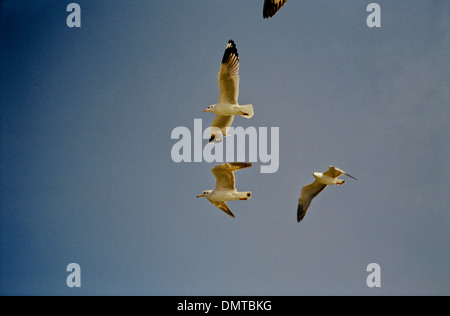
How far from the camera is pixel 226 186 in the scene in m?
5.96

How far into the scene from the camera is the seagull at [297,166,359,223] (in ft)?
19.2

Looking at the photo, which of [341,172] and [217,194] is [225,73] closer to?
[217,194]

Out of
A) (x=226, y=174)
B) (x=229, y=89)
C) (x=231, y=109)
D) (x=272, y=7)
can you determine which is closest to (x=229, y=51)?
(x=229, y=89)

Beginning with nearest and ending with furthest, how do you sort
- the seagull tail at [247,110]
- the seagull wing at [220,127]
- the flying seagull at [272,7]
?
the flying seagull at [272,7] → the seagull tail at [247,110] → the seagull wing at [220,127]

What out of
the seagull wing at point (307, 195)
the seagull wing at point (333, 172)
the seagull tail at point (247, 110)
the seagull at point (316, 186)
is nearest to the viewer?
the seagull wing at point (333, 172)

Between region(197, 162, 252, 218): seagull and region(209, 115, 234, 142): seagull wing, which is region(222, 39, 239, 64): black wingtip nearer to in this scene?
region(209, 115, 234, 142): seagull wing

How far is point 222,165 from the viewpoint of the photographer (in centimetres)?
573

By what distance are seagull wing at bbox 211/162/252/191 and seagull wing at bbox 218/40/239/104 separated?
0.98 metres

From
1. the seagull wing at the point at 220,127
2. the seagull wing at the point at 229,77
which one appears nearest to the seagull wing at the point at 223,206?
the seagull wing at the point at 220,127

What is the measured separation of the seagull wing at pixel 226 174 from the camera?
5.71 m

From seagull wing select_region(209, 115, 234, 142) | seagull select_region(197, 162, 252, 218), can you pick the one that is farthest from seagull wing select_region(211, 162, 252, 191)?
seagull wing select_region(209, 115, 234, 142)

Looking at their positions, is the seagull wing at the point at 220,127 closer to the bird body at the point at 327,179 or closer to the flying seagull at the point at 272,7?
the bird body at the point at 327,179

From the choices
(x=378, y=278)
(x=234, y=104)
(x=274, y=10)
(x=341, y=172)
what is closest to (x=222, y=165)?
(x=234, y=104)

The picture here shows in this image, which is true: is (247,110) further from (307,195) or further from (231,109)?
(307,195)
